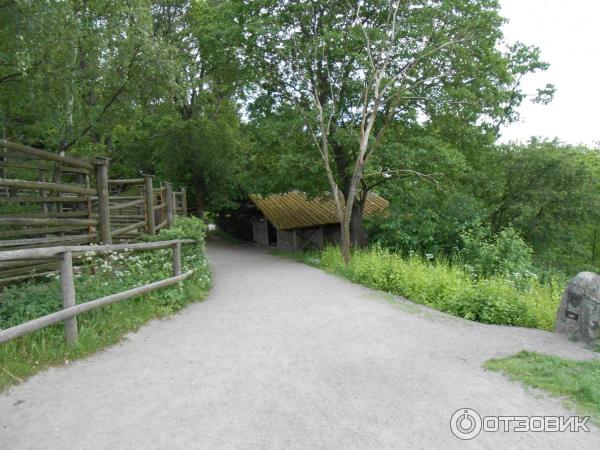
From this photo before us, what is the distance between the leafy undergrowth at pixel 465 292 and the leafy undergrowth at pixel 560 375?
190cm

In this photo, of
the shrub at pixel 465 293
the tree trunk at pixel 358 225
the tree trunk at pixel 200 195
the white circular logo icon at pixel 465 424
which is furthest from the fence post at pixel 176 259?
the tree trunk at pixel 200 195

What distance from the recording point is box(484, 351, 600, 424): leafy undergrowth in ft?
12.1

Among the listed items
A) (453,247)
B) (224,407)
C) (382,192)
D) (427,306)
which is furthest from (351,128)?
(224,407)

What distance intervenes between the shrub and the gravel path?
69 centimetres

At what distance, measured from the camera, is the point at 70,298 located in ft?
14.9

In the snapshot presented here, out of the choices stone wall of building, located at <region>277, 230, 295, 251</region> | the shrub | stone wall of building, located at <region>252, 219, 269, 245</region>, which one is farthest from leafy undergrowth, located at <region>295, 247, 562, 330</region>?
stone wall of building, located at <region>252, 219, 269, 245</region>

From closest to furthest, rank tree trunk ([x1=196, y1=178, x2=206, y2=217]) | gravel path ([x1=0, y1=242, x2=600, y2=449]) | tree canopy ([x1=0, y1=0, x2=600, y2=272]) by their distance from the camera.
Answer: gravel path ([x1=0, y1=242, x2=600, y2=449])
tree canopy ([x1=0, y1=0, x2=600, y2=272])
tree trunk ([x1=196, y1=178, x2=206, y2=217])

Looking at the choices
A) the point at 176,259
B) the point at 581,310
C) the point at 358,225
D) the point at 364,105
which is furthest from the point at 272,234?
the point at 581,310

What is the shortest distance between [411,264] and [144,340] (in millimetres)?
6364

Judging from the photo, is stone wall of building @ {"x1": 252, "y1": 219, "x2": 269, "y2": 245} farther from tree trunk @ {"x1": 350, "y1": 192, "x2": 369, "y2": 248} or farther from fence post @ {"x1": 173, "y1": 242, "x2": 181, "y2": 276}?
fence post @ {"x1": 173, "y1": 242, "x2": 181, "y2": 276}

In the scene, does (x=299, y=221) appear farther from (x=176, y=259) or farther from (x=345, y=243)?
(x=176, y=259)

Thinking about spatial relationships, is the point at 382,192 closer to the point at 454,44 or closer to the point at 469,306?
the point at 454,44

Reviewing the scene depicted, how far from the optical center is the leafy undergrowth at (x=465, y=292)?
6734 mm

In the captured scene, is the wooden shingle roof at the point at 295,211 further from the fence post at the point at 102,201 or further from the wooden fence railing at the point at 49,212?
the fence post at the point at 102,201
